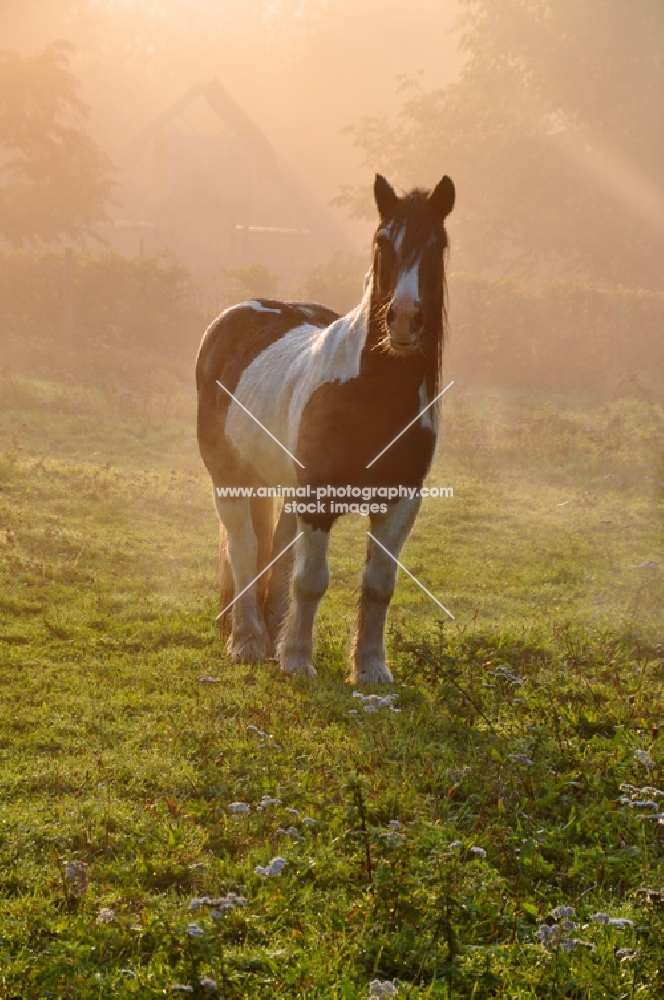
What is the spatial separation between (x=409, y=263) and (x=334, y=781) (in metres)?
2.96

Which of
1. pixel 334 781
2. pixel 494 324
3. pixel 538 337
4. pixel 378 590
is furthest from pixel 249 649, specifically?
pixel 538 337

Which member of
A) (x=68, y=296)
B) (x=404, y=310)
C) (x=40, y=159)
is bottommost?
(x=404, y=310)

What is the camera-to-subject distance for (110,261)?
2467 cm

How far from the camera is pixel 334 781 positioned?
479 centimetres

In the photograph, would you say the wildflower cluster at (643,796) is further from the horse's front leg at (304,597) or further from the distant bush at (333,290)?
the distant bush at (333,290)

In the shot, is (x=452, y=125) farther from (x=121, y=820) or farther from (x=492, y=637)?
(x=121, y=820)

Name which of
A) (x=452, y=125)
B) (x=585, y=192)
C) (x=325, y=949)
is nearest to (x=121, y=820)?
(x=325, y=949)

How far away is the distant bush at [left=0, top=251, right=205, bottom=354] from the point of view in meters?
23.4

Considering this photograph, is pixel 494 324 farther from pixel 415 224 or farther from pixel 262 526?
pixel 415 224

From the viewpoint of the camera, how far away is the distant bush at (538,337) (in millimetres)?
25219

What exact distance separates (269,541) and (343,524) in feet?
15.4

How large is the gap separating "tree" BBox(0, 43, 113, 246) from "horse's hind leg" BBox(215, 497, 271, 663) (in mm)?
29469

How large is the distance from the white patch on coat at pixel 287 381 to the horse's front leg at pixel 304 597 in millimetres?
591

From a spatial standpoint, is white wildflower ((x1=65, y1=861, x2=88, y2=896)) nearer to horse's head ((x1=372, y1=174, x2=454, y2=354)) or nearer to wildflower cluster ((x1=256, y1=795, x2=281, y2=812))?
wildflower cluster ((x1=256, y1=795, x2=281, y2=812))
